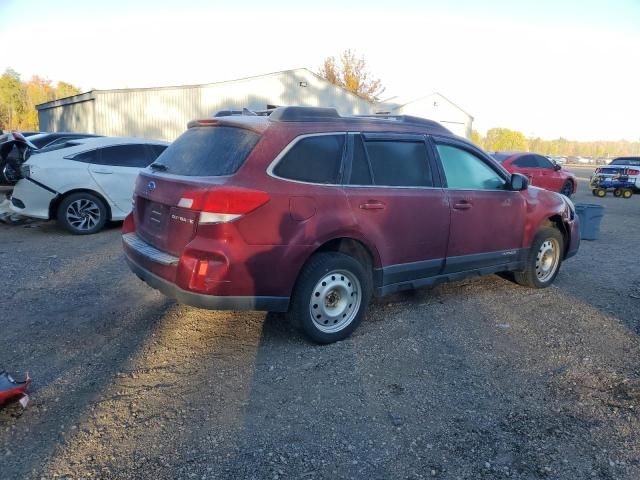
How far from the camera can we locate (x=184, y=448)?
2773 mm

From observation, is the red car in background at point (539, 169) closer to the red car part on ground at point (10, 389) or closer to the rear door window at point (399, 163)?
the rear door window at point (399, 163)

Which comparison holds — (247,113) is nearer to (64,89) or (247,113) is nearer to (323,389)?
(323,389)

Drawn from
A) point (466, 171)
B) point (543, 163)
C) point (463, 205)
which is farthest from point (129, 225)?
point (543, 163)

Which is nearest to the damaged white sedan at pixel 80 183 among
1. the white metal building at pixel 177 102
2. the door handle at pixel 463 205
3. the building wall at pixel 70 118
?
the door handle at pixel 463 205

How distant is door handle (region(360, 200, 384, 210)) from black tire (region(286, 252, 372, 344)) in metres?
0.43

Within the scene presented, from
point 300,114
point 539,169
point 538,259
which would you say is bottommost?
point 538,259

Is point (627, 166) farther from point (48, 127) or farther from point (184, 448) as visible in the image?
point (48, 127)

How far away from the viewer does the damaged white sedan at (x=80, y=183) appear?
26.2 feet

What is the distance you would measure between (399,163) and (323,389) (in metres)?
2.09

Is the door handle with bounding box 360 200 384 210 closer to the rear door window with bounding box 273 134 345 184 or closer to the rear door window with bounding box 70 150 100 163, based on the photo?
the rear door window with bounding box 273 134 345 184

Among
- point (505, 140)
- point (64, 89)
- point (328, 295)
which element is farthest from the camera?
point (505, 140)

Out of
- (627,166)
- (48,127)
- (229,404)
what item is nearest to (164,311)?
(229,404)

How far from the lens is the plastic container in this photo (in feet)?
29.7

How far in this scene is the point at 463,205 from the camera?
4828mm
